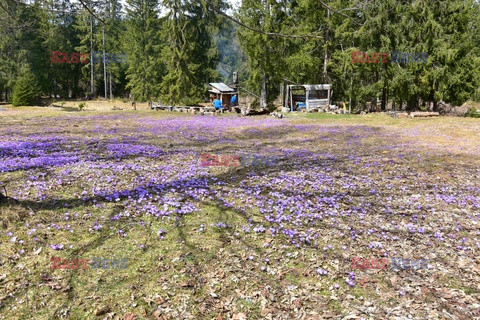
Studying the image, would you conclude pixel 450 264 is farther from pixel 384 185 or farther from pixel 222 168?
pixel 222 168

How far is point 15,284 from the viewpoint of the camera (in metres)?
4.00

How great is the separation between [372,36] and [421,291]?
34926mm

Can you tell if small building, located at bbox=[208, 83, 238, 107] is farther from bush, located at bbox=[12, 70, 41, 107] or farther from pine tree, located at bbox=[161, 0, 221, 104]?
bush, located at bbox=[12, 70, 41, 107]

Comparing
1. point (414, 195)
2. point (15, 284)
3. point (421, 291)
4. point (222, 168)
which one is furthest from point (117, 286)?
point (414, 195)
